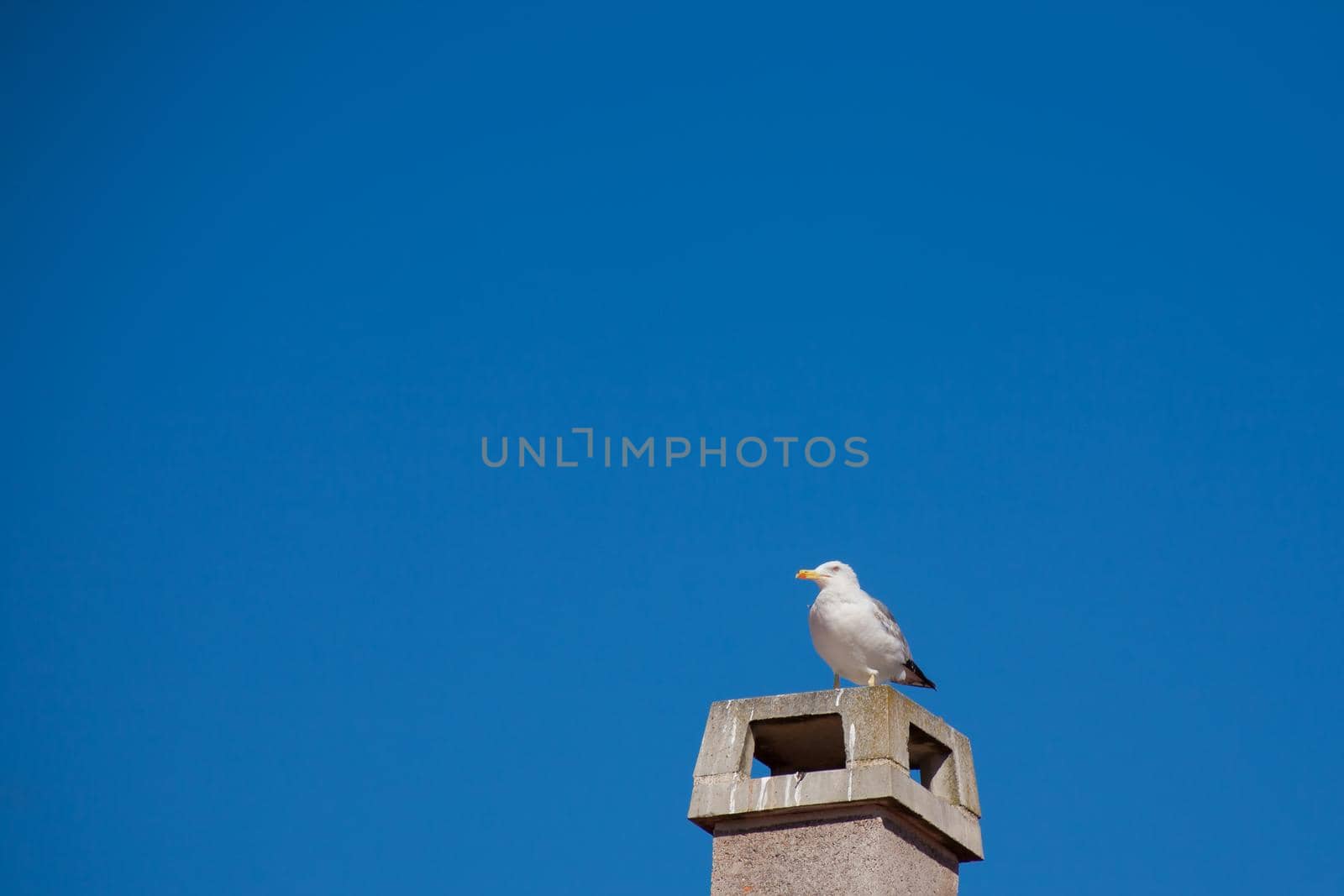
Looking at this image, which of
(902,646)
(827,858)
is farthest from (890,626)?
(827,858)

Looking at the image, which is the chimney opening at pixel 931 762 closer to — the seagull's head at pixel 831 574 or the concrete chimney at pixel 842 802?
the concrete chimney at pixel 842 802

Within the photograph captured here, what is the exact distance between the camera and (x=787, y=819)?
14211 millimetres

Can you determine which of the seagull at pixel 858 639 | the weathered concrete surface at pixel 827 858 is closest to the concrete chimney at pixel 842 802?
the weathered concrete surface at pixel 827 858

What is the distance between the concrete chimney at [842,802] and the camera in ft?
45.4

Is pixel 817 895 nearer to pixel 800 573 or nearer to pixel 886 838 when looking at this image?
pixel 886 838

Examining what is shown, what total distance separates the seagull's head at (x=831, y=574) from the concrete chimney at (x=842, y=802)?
6.54 feet

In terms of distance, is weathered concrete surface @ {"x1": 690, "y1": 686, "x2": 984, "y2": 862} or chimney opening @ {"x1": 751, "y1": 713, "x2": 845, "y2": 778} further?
chimney opening @ {"x1": 751, "y1": 713, "x2": 845, "y2": 778}

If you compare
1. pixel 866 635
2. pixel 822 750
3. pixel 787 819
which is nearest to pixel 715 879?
pixel 787 819

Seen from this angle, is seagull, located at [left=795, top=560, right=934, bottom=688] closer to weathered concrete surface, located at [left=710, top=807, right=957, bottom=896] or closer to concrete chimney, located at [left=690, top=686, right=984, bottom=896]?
concrete chimney, located at [left=690, top=686, right=984, bottom=896]

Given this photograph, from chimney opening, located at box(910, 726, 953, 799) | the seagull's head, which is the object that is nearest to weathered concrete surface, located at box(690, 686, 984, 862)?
chimney opening, located at box(910, 726, 953, 799)

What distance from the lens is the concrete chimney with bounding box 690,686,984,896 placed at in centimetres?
1383

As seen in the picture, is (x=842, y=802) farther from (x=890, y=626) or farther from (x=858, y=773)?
(x=890, y=626)

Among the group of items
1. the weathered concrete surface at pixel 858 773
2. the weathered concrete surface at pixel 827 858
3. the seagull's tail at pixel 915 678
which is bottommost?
the weathered concrete surface at pixel 827 858

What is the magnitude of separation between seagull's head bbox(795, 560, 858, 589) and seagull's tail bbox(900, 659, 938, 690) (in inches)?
38.8
